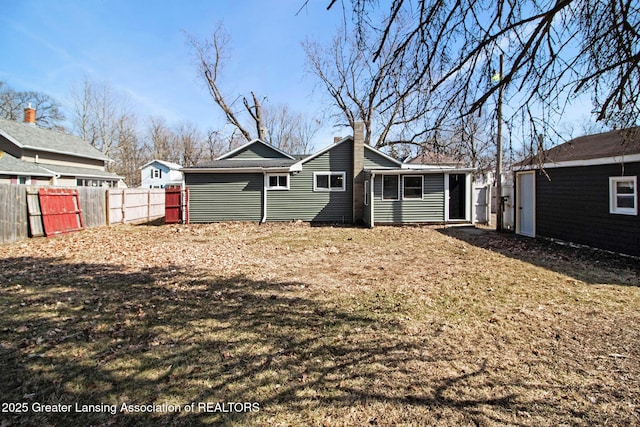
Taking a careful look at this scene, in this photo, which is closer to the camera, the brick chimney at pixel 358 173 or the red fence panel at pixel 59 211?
the red fence panel at pixel 59 211

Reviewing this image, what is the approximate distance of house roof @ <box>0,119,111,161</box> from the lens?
68.2 feet

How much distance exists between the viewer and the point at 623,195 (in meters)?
8.56

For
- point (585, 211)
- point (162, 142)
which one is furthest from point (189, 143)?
point (585, 211)

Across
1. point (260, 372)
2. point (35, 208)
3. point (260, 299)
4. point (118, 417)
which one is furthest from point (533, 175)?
point (35, 208)

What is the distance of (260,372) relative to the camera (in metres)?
3.07

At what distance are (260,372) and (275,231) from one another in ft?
36.5

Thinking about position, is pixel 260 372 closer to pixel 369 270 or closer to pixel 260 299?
pixel 260 299

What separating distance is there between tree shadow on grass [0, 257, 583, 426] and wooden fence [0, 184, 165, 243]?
7455 millimetres

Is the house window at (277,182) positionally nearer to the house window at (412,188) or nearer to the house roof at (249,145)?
the house roof at (249,145)

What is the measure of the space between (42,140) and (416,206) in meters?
25.7

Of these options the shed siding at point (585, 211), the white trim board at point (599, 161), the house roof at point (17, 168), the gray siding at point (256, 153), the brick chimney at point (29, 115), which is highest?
the brick chimney at point (29, 115)

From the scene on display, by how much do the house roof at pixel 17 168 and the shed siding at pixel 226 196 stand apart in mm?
9581

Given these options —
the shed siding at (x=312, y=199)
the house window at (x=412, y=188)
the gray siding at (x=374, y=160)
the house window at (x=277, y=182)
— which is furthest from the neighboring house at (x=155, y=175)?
the house window at (x=412, y=188)

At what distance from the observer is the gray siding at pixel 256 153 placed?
2122 centimetres
